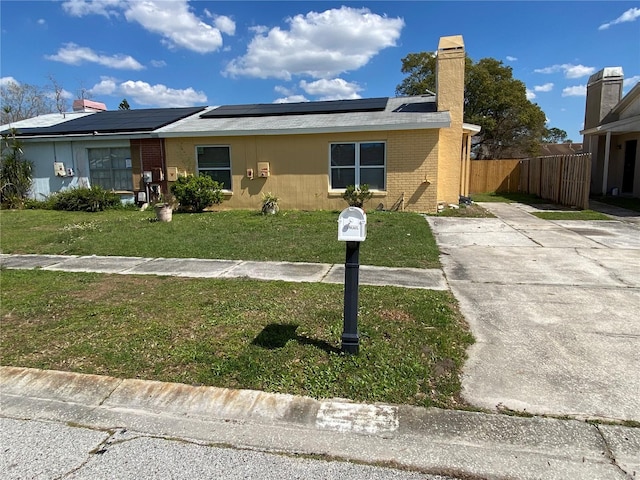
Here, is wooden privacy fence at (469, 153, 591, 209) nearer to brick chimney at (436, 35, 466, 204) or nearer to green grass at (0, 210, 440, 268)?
brick chimney at (436, 35, 466, 204)

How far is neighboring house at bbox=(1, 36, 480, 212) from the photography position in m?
13.3

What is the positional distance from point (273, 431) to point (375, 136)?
11.5 meters

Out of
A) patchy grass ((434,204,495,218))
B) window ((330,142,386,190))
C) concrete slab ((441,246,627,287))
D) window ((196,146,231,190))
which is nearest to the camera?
concrete slab ((441,246,627,287))

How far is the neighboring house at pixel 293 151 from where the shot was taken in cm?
1330

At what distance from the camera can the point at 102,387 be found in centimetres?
337

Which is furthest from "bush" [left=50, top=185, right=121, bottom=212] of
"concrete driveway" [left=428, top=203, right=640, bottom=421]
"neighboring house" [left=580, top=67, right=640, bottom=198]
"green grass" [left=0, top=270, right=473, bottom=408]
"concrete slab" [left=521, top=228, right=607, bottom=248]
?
"neighboring house" [left=580, top=67, right=640, bottom=198]

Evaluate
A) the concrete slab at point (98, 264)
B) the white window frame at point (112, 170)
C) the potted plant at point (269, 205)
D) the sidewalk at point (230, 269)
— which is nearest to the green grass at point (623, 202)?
the potted plant at point (269, 205)

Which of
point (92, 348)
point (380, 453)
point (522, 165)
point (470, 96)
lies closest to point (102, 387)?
point (92, 348)

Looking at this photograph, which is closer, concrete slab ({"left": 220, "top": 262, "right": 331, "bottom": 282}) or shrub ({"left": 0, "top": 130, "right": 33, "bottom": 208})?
concrete slab ({"left": 220, "top": 262, "right": 331, "bottom": 282})

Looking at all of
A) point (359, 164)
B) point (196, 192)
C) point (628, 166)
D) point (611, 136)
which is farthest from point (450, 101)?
point (611, 136)

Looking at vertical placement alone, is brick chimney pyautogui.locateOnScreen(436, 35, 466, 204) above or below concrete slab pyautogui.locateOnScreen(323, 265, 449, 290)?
above

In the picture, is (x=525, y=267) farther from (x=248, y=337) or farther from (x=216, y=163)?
(x=216, y=163)

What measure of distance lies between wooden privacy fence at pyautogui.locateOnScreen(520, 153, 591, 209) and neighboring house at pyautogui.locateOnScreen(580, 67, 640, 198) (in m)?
2.79

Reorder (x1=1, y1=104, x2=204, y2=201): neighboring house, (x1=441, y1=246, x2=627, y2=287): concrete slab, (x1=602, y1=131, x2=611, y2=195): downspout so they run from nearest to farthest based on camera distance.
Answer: (x1=441, y1=246, x2=627, y2=287): concrete slab, (x1=1, y1=104, x2=204, y2=201): neighboring house, (x1=602, y1=131, x2=611, y2=195): downspout
